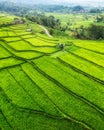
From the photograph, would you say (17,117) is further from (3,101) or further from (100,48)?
(100,48)

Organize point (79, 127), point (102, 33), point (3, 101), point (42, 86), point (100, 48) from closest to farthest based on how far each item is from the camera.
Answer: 1. point (79, 127)
2. point (3, 101)
3. point (42, 86)
4. point (100, 48)
5. point (102, 33)

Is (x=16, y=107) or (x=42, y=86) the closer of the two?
(x=16, y=107)

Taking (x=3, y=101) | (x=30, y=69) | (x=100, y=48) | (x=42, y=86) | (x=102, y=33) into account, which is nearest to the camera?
(x=3, y=101)

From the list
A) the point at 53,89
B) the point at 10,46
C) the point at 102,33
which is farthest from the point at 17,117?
the point at 102,33

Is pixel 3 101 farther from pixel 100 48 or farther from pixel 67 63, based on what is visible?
pixel 100 48

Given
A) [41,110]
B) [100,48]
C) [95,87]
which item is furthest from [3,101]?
[100,48]

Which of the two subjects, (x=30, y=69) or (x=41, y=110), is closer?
(x=41, y=110)
